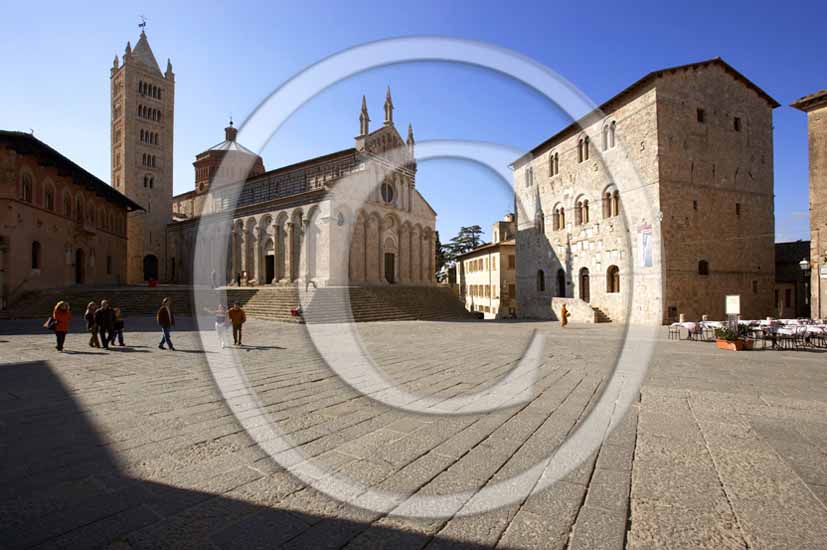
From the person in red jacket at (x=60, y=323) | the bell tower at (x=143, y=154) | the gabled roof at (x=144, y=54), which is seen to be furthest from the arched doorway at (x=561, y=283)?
the gabled roof at (x=144, y=54)

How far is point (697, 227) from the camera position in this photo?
19.3 meters

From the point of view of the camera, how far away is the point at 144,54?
3972cm

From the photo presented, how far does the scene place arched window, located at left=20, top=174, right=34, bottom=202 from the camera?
20828 mm

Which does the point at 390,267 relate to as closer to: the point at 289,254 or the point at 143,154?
the point at 289,254

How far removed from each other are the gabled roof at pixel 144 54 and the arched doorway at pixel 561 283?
142 feet

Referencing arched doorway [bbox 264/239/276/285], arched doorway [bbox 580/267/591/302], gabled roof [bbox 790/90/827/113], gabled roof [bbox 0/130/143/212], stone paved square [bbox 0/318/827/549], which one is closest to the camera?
stone paved square [bbox 0/318/827/549]

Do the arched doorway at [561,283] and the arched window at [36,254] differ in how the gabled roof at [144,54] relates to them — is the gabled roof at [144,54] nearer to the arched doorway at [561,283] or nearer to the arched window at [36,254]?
the arched window at [36,254]

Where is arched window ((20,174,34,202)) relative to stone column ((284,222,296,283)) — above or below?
above

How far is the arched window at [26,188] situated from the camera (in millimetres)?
20828

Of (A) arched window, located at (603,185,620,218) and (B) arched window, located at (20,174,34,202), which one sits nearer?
(A) arched window, located at (603,185,620,218)

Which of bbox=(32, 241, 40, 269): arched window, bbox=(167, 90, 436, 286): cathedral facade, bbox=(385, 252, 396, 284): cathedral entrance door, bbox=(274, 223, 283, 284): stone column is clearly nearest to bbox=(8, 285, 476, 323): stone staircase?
bbox=(32, 241, 40, 269): arched window

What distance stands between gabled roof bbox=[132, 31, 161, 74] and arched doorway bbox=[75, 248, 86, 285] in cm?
2344

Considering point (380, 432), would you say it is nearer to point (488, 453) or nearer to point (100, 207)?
point (488, 453)

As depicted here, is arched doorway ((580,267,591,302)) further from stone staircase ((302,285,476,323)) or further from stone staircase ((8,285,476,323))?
stone staircase ((8,285,476,323))
